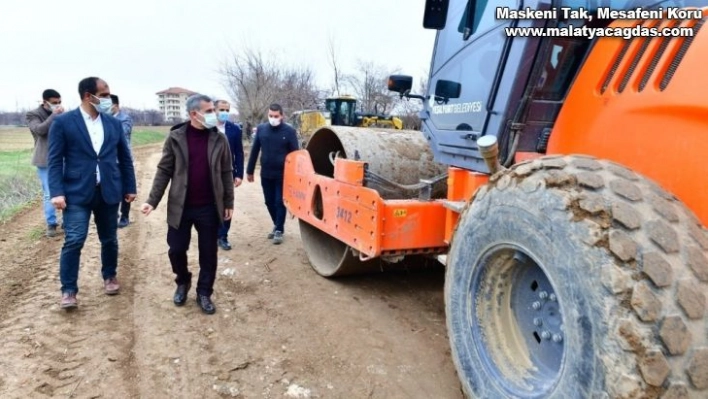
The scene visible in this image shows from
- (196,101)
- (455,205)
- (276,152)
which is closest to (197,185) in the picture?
(196,101)

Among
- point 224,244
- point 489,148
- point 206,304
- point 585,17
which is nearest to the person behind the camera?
point 489,148

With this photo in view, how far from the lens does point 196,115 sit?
380cm

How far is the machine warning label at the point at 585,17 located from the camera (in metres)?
2.15

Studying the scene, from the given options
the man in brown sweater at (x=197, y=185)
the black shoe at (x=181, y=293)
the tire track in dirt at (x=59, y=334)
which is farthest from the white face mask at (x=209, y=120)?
the tire track in dirt at (x=59, y=334)

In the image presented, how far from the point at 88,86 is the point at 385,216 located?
246 centimetres

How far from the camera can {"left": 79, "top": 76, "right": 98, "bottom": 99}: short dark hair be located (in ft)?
12.6

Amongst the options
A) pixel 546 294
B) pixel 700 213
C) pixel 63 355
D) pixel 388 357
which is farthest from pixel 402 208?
pixel 63 355

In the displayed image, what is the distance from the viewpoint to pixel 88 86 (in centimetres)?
384

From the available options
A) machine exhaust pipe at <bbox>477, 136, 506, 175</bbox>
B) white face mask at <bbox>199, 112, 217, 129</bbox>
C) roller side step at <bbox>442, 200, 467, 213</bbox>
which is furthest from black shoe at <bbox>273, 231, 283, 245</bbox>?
machine exhaust pipe at <bbox>477, 136, 506, 175</bbox>

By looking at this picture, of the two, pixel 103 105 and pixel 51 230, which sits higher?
pixel 103 105

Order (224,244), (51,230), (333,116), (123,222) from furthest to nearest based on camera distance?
(333,116) < (123,222) < (51,230) < (224,244)

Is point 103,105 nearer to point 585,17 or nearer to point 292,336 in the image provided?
point 292,336

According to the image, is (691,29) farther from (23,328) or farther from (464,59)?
(23,328)

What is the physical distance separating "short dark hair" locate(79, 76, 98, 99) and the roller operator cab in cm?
213
